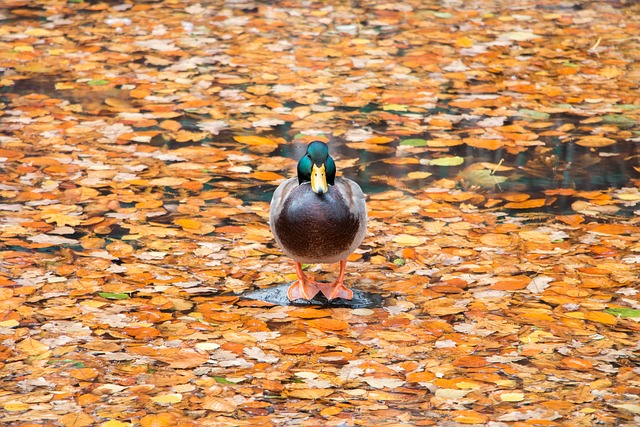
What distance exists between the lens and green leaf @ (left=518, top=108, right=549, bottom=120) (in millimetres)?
7152

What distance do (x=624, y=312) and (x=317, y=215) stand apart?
1476mm

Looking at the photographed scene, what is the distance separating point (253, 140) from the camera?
674 cm

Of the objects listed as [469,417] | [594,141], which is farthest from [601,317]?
[594,141]

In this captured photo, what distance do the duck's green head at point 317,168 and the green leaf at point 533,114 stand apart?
3.00 meters

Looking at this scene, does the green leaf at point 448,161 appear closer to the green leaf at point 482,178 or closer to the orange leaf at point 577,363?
the green leaf at point 482,178

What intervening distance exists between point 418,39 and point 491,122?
1.93 m

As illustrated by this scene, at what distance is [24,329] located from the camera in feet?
14.3

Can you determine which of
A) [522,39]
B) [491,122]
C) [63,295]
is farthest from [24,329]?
[522,39]

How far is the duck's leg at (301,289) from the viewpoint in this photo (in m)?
4.76

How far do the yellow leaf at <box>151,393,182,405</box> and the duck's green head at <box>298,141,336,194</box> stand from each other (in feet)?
3.63

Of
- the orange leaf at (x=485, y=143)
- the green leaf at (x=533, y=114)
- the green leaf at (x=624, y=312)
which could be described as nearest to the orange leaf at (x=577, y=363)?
the green leaf at (x=624, y=312)

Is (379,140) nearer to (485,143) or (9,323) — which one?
(485,143)

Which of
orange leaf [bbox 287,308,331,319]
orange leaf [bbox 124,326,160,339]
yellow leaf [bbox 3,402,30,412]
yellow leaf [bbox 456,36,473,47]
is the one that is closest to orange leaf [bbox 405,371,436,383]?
orange leaf [bbox 287,308,331,319]

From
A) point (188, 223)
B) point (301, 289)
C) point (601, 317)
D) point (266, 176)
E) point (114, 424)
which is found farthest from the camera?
point (266, 176)
